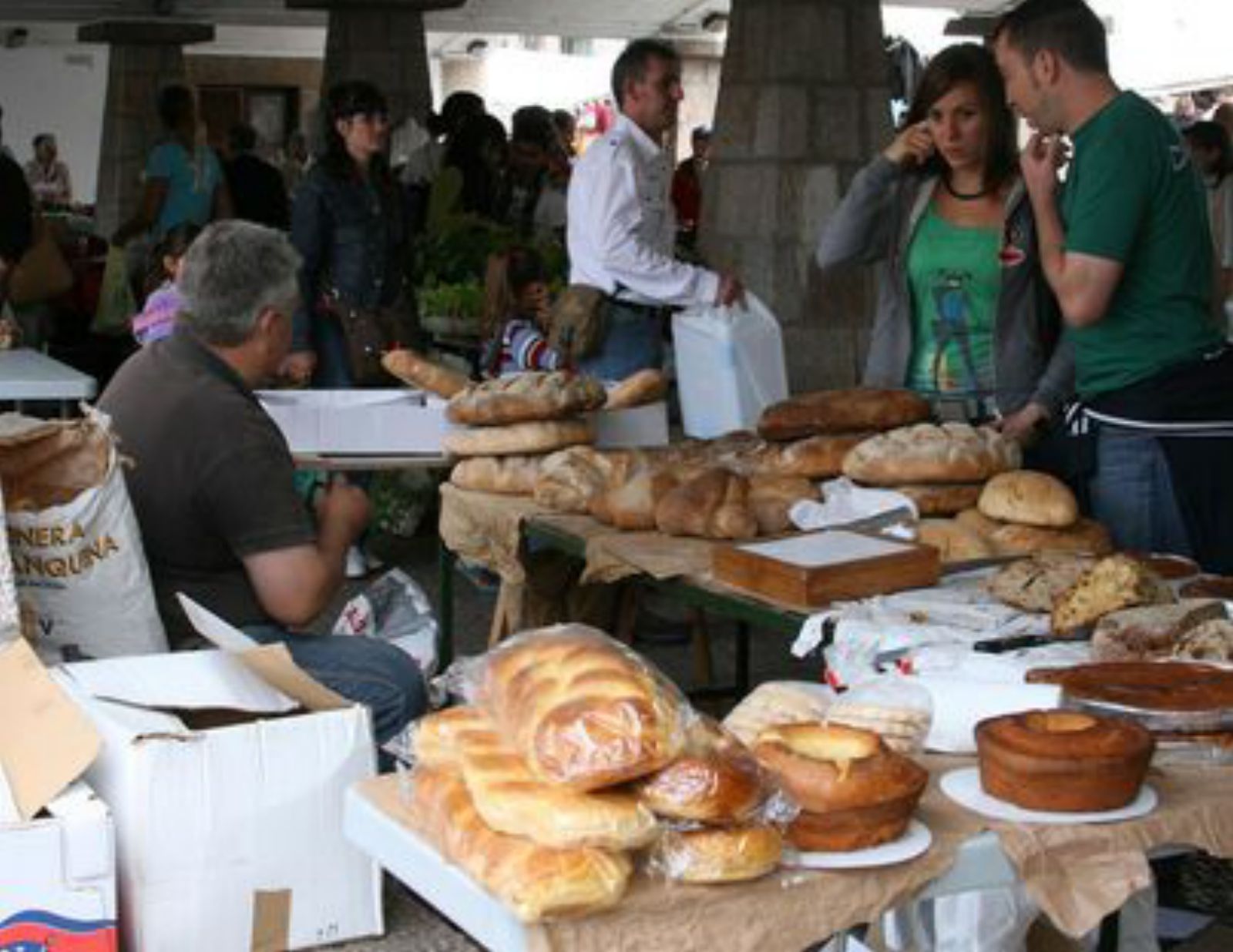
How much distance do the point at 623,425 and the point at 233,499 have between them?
167 cm

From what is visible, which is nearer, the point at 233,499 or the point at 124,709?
the point at 124,709

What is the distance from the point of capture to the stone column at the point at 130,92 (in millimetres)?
21922

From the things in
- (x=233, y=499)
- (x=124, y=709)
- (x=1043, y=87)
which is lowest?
(x=124, y=709)

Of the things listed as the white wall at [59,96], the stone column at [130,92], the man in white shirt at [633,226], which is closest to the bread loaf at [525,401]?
the man in white shirt at [633,226]

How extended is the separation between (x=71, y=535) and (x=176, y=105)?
7.84m

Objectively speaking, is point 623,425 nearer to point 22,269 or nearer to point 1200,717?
point 1200,717

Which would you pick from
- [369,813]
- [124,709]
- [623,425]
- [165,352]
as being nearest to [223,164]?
[623,425]

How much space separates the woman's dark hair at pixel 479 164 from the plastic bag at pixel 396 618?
624 centimetres

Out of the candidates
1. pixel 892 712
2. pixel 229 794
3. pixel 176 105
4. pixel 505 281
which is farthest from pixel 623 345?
pixel 176 105

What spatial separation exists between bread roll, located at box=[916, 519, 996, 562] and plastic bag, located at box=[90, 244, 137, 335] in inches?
268

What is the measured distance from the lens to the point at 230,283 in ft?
12.8

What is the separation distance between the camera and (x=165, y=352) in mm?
3922

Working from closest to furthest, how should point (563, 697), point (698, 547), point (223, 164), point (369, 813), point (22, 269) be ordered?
point (563, 697), point (369, 813), point (698, 547), point (22, 269), point (223, 164)

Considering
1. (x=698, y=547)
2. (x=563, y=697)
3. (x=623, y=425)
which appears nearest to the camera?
(x=563, y=697)
